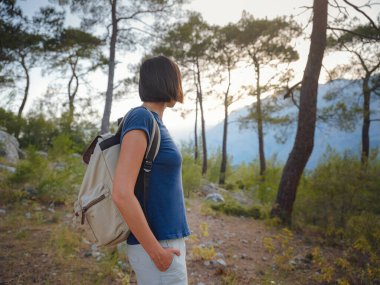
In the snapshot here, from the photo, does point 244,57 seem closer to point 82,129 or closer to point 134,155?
point 82,129

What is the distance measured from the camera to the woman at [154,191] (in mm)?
1187

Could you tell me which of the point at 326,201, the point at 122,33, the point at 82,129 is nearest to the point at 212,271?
the point at 326,201

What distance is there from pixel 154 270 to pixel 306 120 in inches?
219

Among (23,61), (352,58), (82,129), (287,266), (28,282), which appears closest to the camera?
(28,282)

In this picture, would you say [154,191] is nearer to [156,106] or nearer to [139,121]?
[139,121]

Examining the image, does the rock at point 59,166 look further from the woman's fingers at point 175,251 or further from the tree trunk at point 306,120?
the woman's fingers at point 175,251

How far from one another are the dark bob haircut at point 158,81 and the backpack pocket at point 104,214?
1.69ft

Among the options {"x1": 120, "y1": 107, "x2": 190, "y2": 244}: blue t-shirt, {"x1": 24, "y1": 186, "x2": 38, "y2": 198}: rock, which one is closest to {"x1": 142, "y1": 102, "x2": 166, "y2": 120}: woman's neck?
{"x1": 120, "y1": 107, "x2": 190, "y2": 244}: blue t-shirt

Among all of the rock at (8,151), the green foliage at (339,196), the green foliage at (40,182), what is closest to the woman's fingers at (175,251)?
the green foliage at (339,196)

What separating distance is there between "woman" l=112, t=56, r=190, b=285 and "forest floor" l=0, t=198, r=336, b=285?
192 cm

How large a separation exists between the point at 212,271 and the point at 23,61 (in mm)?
18994

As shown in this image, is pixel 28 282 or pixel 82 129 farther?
pixel 82 129

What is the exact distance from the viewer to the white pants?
4.18ft

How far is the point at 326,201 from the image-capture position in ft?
19.5
